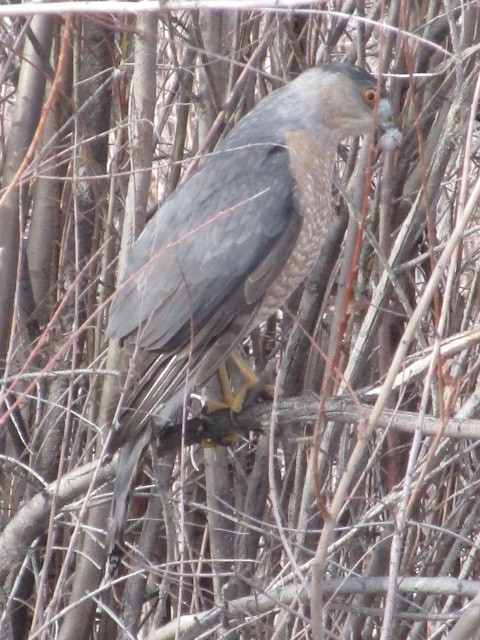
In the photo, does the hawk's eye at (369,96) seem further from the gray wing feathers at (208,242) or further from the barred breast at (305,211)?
the gray wing feathers at (208,242)

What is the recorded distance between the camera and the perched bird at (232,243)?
11.1ft

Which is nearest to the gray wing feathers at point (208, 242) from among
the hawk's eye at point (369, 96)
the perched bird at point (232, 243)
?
the perched bird at point (232, 243)

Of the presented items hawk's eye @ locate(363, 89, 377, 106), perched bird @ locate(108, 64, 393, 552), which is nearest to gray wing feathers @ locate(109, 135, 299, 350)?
perched bird @ locate(108, 64, 393, 552)

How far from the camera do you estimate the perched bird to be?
339cm

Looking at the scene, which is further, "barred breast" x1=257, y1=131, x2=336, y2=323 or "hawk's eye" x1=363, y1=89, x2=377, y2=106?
Result: "hawk's eye" x1=363, y1=89, x2=377, y2=106

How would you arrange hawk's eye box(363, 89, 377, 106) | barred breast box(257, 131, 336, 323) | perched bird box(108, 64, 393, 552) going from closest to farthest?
perched bird box(108, 64, 393, 552) → barred breast box(257, 131, 336, 323) → hawk's eye box(363, 89, 377, 106)

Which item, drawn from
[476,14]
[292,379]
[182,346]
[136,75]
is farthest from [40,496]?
[476,14]

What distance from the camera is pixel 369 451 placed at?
3873mm

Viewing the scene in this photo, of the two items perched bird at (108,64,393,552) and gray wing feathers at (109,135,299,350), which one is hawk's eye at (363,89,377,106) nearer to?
perched bird at (108,64,393,552)

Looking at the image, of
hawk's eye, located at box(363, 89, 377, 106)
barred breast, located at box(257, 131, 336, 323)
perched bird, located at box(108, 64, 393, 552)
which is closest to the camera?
perched bird, located at box(108, 64, 393, 552)

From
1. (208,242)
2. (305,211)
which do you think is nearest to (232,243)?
(208,242)

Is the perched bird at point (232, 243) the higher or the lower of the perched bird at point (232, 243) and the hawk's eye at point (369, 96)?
the lower

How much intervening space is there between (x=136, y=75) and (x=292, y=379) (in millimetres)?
1361

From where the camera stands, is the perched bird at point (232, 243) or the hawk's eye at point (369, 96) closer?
the perched bird at point (232, 243)
